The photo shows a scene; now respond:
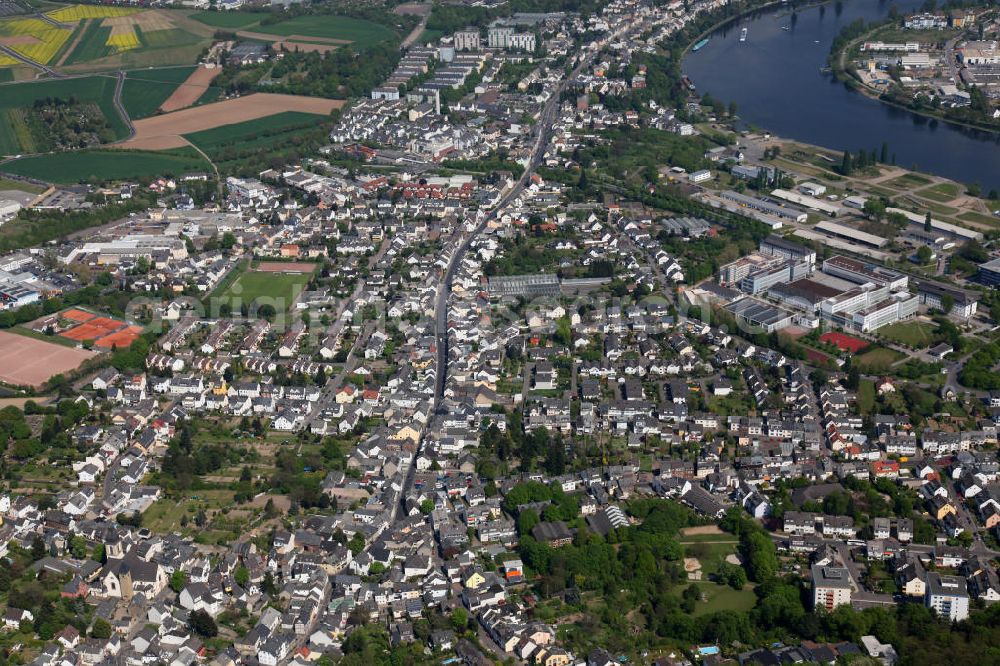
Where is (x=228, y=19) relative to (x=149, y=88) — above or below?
above

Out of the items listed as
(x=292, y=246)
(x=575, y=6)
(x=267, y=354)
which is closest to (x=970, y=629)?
(x=267, y=354)

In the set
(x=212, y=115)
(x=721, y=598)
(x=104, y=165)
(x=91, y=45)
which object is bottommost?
(x=721, y=598)

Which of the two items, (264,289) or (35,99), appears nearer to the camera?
(264,289)

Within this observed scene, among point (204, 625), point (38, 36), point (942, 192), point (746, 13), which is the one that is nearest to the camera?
point (204, 625)

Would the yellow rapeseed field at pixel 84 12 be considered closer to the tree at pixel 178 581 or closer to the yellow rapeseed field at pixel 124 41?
the yellow rapeseed field at pixel 124 41

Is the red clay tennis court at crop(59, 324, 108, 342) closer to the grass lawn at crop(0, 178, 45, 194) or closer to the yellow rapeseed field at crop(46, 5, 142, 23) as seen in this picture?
the grass lawn at crop(0, 178, 45, 194)

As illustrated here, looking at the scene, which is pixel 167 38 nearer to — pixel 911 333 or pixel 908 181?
pixel 908 181

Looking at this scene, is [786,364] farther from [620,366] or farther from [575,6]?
[575,6]

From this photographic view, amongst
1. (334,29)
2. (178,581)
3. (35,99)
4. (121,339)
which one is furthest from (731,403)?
(334,29)

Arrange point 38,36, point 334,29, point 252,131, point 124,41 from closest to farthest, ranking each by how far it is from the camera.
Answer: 1. point 252,131
2. point 124,41
3. point 38,36
4. point 334,29
